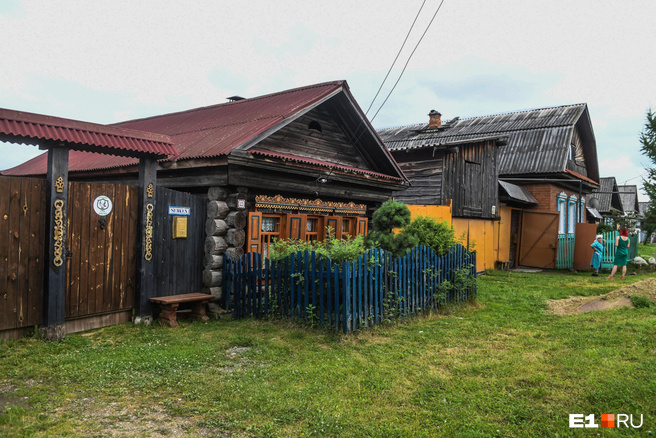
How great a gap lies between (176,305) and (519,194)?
15880 mm

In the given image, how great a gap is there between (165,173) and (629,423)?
27.6ft

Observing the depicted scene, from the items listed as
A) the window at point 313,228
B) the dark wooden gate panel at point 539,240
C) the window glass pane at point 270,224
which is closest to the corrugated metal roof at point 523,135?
the dark wooden gate panel at point 539,240

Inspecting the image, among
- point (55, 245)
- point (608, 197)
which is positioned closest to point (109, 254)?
point (55, 245)

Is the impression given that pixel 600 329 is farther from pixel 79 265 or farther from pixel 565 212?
pixel 565 212

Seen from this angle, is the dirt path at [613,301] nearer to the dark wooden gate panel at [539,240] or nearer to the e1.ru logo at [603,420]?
the e1.ru logo at [603,420]

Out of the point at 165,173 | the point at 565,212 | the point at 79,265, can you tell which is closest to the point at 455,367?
the point at 79,265

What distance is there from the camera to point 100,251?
22.4 feet

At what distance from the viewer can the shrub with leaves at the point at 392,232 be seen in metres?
8.45

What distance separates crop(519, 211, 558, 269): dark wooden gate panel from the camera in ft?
60.4

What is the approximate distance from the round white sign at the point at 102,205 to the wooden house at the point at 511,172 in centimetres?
1072

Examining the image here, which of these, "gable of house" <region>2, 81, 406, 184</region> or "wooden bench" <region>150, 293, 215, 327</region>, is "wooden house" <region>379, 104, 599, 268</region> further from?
"wooden bench" <region>150, 293, 215, 327</region>

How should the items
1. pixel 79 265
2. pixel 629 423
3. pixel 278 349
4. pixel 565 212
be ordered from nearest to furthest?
pixel 629 423 → pixel 278 349 → pixel 79 265 → pixel 565 212

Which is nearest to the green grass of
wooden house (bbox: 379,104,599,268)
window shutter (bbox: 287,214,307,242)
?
window shutter (bbox: 287,214,307,242)

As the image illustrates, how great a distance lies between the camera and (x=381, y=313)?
742 centimetres
